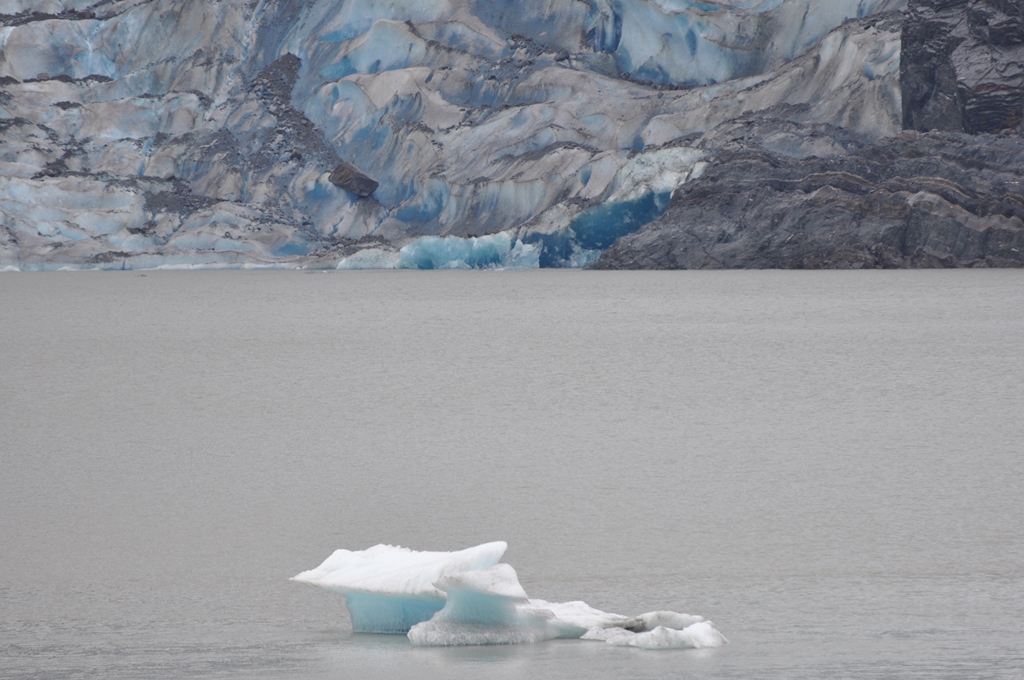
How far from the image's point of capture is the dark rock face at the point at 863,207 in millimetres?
35156

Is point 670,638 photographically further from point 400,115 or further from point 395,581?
point 400,115

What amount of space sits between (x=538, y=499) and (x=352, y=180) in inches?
1622

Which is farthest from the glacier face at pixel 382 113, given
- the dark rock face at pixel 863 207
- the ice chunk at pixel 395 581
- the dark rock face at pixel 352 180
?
the ice chunk at pixel 395 581

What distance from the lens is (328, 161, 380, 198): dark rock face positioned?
4778 cm

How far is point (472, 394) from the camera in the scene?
45.1 feet

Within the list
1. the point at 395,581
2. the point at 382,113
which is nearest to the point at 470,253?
the point at 382,113

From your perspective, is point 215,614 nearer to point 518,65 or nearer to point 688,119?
point 688,119

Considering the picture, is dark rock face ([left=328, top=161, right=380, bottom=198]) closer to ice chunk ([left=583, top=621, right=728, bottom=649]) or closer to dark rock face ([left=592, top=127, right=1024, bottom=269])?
dark rock face ([left=592, top=127, right=1024, bottom=269])

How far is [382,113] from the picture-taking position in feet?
162

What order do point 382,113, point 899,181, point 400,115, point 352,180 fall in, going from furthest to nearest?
point 382,113 → point 400,115 → point 352,180 → point 899,181

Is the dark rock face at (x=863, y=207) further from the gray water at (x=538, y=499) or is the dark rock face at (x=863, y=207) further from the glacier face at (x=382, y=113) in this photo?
the gray water at (x=538, y=499)

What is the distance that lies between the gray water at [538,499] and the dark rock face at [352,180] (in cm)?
2932

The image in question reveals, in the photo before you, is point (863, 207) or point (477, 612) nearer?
point (477, 612)

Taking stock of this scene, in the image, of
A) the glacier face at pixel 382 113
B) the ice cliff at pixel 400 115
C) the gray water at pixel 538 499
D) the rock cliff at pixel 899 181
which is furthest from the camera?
the glacier face at pixel 382 113
